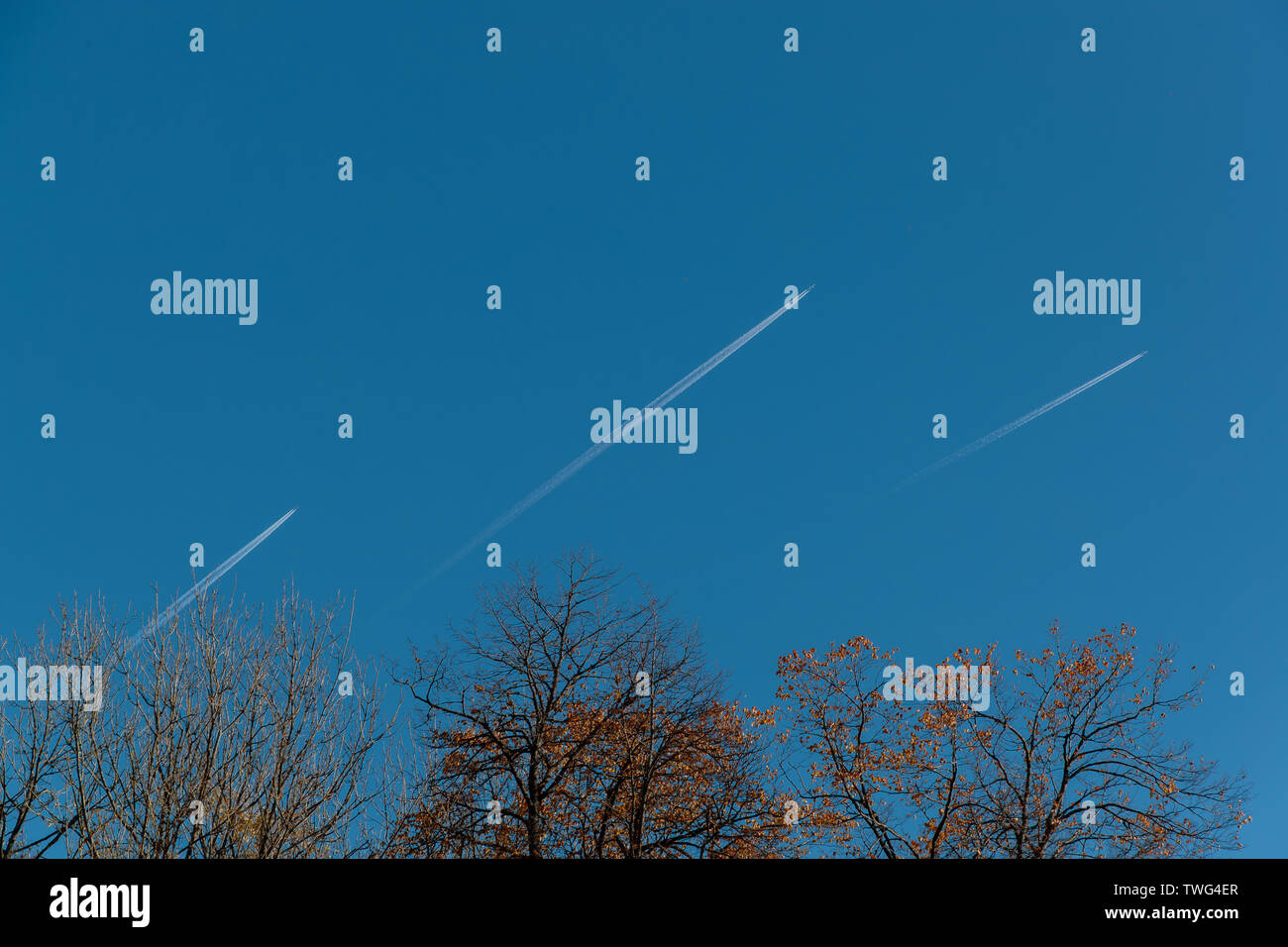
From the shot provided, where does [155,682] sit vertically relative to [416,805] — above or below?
above

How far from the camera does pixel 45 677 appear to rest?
25.5m

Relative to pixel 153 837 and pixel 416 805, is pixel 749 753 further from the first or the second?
pixel 153 837

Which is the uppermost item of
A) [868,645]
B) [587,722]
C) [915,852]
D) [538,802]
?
[868,645]
